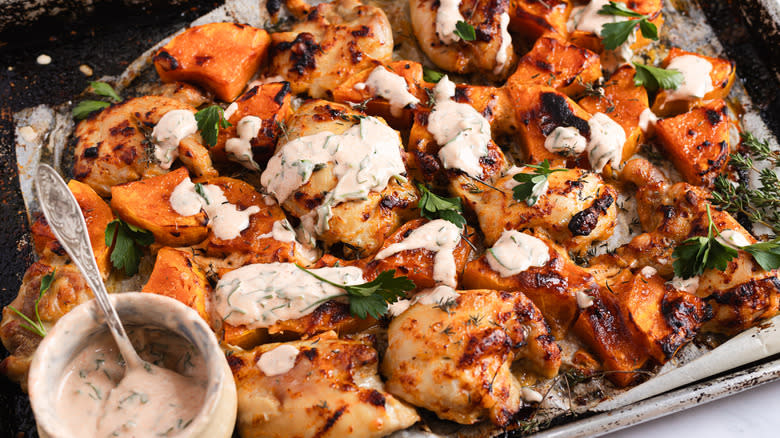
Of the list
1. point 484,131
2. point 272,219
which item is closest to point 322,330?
point 272,219

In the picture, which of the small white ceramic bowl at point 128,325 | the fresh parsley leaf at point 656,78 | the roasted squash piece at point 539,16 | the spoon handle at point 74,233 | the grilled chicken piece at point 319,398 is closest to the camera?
the small white ceramic bowl at point 128,325

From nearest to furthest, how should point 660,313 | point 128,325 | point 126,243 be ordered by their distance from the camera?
1. point 128,325
2. point 660,313
3. point 126,243

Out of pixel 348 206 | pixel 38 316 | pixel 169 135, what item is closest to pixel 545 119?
pixel 348 206

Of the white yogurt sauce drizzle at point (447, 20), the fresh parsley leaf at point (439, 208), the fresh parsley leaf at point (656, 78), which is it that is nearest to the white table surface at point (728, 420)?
the fresh parsley leaf at point (439, 208)

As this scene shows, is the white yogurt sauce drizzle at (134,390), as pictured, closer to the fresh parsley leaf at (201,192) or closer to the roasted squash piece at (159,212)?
the roasted squash piece at (159,212)

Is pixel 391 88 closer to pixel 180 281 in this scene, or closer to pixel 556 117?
pixel 556 117

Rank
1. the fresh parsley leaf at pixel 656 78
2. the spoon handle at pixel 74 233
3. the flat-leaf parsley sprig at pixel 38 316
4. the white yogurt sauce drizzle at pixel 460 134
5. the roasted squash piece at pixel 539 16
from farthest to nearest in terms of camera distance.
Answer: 1. the roasted squash piece at pixel 539 16
2. the fresh parsley leaf at pixel 656 78
3. the white yogurt sauce drizzle at pixel 460 134
4. the flat-leaf parsley sprig at pixel 38 316
5. the spoon handle at pixel 74 233

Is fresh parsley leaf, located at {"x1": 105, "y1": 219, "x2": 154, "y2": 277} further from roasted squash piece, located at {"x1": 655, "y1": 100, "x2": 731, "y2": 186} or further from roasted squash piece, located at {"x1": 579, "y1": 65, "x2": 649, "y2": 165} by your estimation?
roasted squash piece, located at {"x1": 655, "y1": 100, "x2": 731, "y2": 186}
